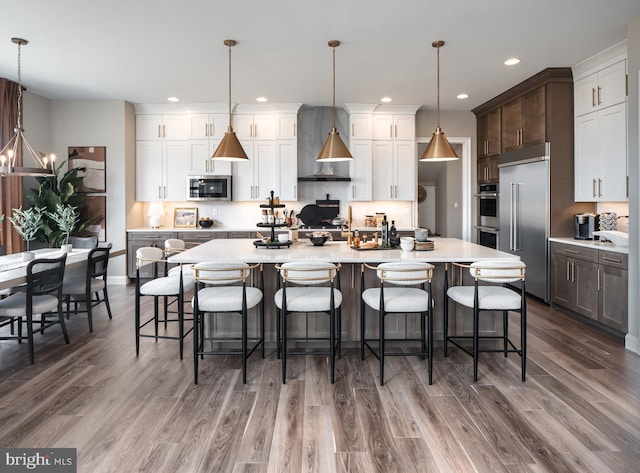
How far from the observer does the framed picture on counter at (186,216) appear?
7.08m

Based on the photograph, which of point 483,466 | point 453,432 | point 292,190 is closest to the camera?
point 483,466

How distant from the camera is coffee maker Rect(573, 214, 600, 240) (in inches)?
187

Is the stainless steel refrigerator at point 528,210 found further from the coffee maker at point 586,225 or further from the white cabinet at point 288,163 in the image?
the white cabinet at point 288,163

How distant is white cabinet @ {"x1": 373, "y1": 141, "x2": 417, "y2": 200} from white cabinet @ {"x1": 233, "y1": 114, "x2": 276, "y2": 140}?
5.76 ft

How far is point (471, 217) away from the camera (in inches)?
279

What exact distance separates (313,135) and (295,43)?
2.69 m

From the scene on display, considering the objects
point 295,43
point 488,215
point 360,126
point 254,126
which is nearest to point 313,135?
point 360,126

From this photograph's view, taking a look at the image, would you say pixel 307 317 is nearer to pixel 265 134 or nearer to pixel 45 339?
pixel 45 339

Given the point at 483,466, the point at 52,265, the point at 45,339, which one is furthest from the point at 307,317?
the point at 45,339

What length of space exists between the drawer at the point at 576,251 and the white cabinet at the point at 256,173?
4.16 metres

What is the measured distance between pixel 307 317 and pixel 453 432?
1.56 meters
